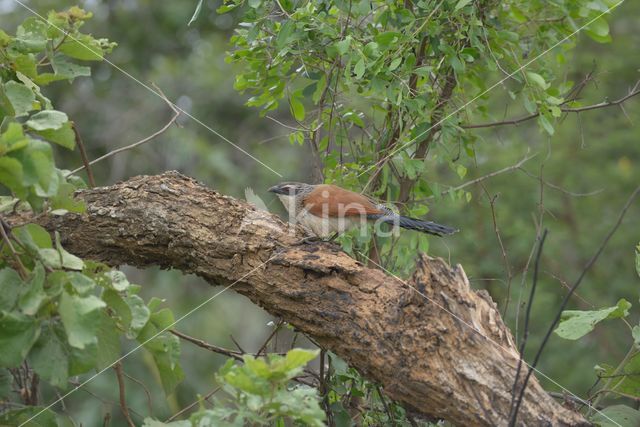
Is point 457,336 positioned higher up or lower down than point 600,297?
higher up

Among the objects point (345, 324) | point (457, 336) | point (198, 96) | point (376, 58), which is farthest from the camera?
point (198, 96)

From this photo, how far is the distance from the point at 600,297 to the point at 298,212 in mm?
3980

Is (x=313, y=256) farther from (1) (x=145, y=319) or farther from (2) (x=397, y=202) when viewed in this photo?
(2) (x=397, y=202)

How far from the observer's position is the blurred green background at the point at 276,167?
7055 mm

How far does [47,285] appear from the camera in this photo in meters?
2.58

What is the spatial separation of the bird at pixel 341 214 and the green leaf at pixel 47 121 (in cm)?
162

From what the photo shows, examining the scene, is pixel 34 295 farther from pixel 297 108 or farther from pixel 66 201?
pixel 297 108

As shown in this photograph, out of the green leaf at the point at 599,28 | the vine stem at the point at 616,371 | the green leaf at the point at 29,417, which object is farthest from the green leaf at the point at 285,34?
the vine stem at the point at 616,371

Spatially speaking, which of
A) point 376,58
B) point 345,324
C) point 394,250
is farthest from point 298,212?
point 345,324

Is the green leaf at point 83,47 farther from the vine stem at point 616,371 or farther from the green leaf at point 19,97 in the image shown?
the vine stem at point 616,371

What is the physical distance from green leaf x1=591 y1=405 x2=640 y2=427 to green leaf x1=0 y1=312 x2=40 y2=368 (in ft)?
6.77

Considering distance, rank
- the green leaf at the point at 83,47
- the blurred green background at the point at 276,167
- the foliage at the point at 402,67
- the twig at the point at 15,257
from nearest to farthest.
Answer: the twig at the point at 15,257 → the green leaf at the point at 83,47 → the foliage at the point at 402,67 → the blurred green background at the point at 276,167

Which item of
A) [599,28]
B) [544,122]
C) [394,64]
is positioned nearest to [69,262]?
[394,64]

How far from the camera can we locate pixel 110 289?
2.76 m
